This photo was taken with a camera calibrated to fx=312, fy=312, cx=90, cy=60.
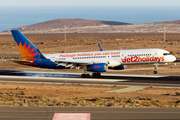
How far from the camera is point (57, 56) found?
188ft

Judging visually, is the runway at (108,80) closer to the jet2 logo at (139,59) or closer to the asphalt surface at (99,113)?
the jet2 logo at (139,59)

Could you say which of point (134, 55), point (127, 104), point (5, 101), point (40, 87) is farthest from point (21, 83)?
point (127, 104)

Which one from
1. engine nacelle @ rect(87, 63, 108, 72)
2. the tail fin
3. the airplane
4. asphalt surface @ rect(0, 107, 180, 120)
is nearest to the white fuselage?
the airplane

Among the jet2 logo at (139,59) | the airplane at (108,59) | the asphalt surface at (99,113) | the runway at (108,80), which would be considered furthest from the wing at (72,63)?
the asphalt surface at (99,113)

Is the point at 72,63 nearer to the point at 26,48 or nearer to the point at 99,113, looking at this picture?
the point at 26,48

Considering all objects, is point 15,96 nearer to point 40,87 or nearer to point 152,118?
point 40,87

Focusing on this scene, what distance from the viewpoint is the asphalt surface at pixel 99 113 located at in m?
25.1

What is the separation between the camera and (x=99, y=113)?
26750 millimetres

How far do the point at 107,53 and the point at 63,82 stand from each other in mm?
9830

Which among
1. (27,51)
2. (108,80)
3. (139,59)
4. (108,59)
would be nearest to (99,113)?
(108,80)

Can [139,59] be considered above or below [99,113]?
above

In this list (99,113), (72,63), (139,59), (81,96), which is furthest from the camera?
(72,63)

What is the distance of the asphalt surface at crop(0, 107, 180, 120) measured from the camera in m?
25.1

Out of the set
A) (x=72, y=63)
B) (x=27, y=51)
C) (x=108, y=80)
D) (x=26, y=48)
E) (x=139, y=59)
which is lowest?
(x=108, y=80)
